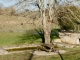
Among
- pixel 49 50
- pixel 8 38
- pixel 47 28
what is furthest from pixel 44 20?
pixel 8 38

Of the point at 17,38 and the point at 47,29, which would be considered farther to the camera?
the point at 17,38

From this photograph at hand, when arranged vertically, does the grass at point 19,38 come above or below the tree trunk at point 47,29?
below

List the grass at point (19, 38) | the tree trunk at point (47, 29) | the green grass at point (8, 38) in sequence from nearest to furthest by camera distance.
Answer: the tree trunk at point (47, 29), the green grass at point (8, 38), the grass at point (19, 38)

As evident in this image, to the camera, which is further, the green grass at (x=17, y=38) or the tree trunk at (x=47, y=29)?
the green grass at (x=17, y=38)

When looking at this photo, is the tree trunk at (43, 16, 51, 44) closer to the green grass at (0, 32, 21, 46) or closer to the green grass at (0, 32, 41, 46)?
the green grass at (0, 32, 41, 46)

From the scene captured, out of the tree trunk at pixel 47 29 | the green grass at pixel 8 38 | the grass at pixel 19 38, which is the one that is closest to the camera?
the tree trunk at pixel 47 29

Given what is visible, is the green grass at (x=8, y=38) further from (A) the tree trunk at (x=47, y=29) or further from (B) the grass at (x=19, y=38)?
(A) the tree trunk at (x=47, y=29)

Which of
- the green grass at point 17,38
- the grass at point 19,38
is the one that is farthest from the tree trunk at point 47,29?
the green grass at point 17,38

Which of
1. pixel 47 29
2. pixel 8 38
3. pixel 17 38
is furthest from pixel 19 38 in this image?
pixel 47 29

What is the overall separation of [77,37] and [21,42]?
661 centimetres

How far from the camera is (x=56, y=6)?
2017 centimetres

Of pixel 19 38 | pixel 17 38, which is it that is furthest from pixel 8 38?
pixel 19 38

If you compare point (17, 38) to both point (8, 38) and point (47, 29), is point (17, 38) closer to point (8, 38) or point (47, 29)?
point (8, 38)

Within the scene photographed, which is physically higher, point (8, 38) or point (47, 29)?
point (47, 29)
